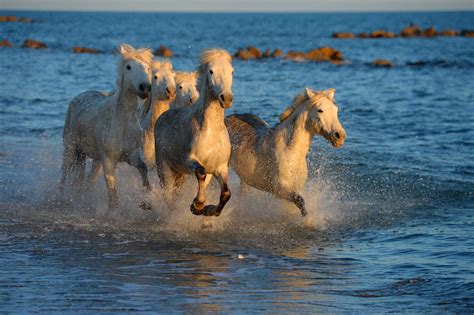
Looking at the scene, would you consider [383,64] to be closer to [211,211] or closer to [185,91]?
[185,91]

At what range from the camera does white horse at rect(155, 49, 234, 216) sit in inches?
374

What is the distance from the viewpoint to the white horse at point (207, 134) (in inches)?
374

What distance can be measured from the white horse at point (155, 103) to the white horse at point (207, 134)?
1111 millimetres

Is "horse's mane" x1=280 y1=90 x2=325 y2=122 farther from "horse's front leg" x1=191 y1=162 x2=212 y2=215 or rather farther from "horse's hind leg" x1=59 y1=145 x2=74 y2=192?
"horse's hind leg" x1=59 y1=145 x2=74 y2=192

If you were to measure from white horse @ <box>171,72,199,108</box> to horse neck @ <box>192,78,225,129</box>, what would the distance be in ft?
6.63

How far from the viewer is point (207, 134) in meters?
9.90

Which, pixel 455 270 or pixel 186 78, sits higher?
pixel 186 78

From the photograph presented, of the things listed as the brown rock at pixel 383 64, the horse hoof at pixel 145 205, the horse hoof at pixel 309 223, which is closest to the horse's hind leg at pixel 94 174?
the horse hoof at pixel 145 205

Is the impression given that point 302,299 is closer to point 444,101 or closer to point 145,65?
point 145,65

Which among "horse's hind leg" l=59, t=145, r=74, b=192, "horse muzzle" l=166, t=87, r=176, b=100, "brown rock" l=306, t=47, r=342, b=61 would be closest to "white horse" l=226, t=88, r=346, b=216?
"horse muzzle" l=166, t=87, r=176, b=100

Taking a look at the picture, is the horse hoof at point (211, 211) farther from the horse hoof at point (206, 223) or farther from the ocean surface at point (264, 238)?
the horse hoof at point (206, 223)

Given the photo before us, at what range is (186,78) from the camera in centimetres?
1226

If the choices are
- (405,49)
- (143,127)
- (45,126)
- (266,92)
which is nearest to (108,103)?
(143,127)

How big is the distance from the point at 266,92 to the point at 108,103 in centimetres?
1672
